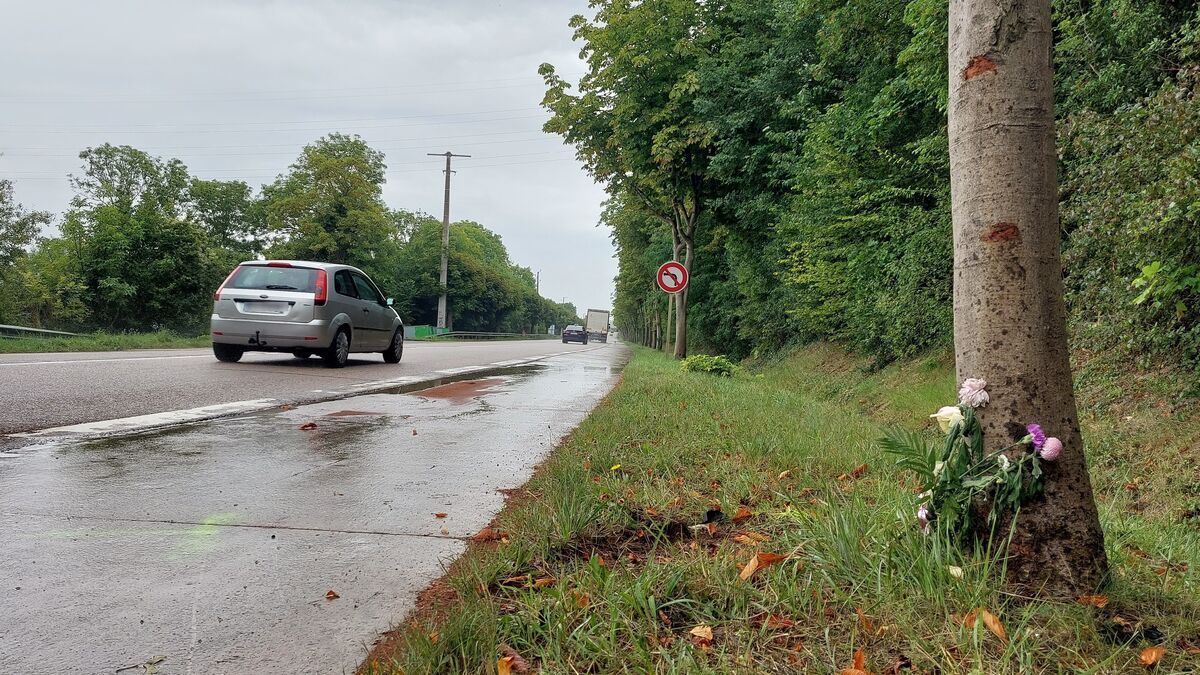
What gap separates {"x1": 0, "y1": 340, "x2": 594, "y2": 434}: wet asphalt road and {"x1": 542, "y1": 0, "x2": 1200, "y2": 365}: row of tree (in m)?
7.52

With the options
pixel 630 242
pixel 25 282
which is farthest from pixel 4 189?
pixel 630 242

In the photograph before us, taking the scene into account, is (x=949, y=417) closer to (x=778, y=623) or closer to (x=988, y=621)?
(x=988, y=621)

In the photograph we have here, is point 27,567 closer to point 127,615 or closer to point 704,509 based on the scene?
point 127,615

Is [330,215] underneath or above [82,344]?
above

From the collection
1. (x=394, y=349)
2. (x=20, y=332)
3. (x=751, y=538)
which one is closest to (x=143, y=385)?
(x=394, y=349)

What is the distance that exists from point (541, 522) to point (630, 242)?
36.2 meters

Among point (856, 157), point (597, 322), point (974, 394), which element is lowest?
point (974, 394)

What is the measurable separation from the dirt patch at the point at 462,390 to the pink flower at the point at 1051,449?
20.4 feet

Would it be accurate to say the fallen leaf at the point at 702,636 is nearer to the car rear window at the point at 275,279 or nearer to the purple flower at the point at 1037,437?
the purple flower at the point at 1037,437

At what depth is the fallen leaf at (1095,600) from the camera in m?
1.82

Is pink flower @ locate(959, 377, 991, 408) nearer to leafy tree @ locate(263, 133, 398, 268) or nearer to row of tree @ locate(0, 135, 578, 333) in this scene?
row of tree @ locate(0, 135, 578, 333)

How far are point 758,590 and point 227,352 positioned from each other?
1127 cm

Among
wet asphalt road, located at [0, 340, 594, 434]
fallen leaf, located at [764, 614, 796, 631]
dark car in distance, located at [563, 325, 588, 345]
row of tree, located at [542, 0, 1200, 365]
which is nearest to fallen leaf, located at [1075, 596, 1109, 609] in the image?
fallen leaf, located at [764, 614, 796, 631]

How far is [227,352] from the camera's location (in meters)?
11.1
